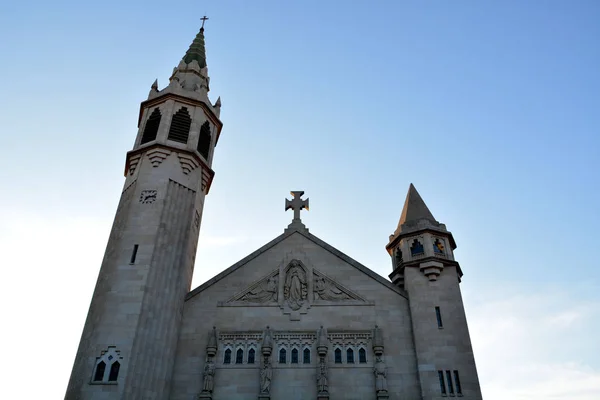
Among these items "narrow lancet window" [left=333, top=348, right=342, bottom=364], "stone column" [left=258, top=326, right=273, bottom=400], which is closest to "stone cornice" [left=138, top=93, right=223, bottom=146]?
"stone column" [left=258, top=326, right=273, bottom=400]

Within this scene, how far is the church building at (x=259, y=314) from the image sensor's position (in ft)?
62.7

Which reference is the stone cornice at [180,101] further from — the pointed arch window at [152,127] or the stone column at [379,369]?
the stone column at [379,369]

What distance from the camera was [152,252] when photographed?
21453 mm

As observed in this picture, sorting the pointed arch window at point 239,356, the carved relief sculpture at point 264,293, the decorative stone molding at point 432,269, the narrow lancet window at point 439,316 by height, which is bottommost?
the pointed arch window at point 239,356

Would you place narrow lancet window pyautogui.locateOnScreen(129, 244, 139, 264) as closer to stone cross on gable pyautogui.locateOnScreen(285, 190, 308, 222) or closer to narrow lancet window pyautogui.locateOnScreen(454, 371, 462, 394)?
stone cross on gable pyautogui.locateOnScreen(285, 190, 308, 222)

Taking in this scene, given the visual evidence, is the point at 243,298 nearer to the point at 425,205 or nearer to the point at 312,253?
the point at 312,253

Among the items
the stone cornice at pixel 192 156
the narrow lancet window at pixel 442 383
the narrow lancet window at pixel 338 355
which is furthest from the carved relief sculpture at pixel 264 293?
the narrow lancet window at pixel 442 383

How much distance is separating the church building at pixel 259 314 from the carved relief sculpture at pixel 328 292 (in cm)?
6

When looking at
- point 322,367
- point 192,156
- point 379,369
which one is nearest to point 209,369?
point 322,367

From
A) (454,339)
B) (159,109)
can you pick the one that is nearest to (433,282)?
(454,339)

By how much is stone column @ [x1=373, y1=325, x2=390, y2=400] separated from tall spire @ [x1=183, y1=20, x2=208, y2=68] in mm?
21197

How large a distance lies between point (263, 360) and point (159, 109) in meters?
15.1

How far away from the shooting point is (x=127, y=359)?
60.8ft

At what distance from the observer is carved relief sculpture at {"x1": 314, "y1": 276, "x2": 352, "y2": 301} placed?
22067 mm
